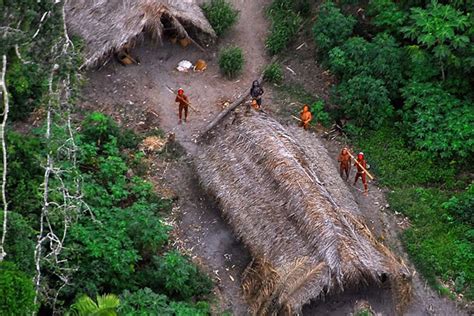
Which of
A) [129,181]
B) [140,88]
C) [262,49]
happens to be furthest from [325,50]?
[129,181]

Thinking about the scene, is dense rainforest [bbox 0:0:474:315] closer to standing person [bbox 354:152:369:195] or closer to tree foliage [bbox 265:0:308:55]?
tree foliage [bbox 265:0:308:55]

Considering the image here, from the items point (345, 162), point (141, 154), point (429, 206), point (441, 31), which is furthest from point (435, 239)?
point (141, 154)

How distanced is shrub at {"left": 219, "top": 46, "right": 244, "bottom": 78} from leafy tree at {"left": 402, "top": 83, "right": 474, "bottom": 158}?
12.5ft

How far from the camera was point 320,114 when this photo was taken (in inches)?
650

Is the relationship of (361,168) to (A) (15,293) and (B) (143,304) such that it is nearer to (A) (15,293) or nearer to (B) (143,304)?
(B) (143,304)

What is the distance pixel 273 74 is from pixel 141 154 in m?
3.91

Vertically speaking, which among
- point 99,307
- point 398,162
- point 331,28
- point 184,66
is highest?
point 331,28

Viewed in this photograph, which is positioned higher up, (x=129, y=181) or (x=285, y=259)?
(x=285, y=259)

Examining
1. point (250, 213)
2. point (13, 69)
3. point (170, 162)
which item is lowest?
point (170, 162)

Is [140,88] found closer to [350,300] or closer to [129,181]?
[129,181]

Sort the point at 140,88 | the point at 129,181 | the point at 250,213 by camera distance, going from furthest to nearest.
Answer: the point at 140,88, the point at 129,181, the point at 250,213

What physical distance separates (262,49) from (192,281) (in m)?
7.43

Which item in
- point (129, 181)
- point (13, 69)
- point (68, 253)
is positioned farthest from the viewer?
point (129, 181)

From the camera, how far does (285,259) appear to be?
40.0 ft
